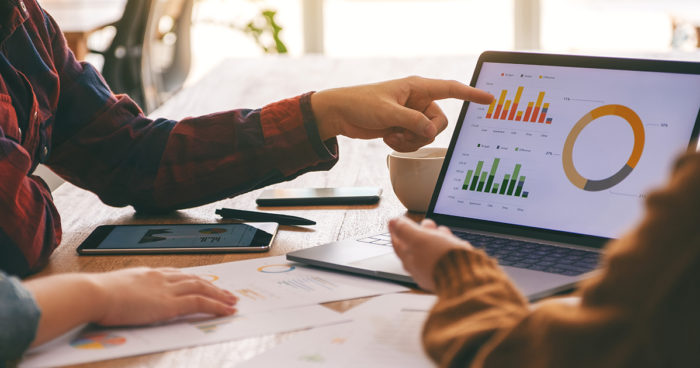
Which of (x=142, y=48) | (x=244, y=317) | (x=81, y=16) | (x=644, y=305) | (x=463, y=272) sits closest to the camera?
(x=644, y=305)

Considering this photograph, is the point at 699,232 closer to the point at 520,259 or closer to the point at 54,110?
the point at 520,259

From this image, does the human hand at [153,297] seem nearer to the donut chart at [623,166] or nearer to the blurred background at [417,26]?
the donut chart at [623,166]

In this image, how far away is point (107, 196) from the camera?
45.4 inches

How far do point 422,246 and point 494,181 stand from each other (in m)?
0.34

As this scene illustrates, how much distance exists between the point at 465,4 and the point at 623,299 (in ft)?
16.6

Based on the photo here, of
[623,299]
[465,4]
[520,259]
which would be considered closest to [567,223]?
[520,259]

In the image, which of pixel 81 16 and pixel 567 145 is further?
pixel 81 16

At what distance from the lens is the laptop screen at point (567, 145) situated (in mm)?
864

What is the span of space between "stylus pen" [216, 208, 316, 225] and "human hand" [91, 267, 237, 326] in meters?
0.31

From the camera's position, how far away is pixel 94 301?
2.24 ft

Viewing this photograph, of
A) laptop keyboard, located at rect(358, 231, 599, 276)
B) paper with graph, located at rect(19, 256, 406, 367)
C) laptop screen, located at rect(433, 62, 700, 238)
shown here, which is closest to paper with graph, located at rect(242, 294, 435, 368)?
paper with graph, located at rect(19, 256, 406, 367)

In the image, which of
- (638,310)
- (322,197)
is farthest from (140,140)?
(638,310)

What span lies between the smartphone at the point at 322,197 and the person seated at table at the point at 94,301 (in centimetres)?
43

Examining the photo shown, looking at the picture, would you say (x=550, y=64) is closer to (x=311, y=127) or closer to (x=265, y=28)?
(x=311, y=127)
